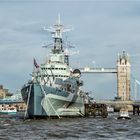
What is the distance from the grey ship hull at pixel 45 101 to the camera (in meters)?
114

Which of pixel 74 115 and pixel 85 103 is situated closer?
pixel 74 115

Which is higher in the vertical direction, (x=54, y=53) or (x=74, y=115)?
(x=54, y=53)

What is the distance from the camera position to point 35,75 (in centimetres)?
11925

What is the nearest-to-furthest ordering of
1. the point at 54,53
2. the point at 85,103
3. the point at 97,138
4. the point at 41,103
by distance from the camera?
the point at 97,138, the point at 41,103, the point at 54,53, the point at 85,103

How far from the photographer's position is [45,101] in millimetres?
115562

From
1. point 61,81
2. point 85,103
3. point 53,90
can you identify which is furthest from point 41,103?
point 85,103

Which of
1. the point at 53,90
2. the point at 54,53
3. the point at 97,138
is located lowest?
the point at 97,138

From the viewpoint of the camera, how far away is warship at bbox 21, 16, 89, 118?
114938mm

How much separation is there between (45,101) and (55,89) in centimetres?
372

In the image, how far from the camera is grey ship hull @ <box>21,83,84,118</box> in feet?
376

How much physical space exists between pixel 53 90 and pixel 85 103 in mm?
37298

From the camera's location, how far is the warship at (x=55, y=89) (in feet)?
377

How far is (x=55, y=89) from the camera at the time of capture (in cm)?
11775

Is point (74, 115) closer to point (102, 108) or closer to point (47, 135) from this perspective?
point (102, 108)
